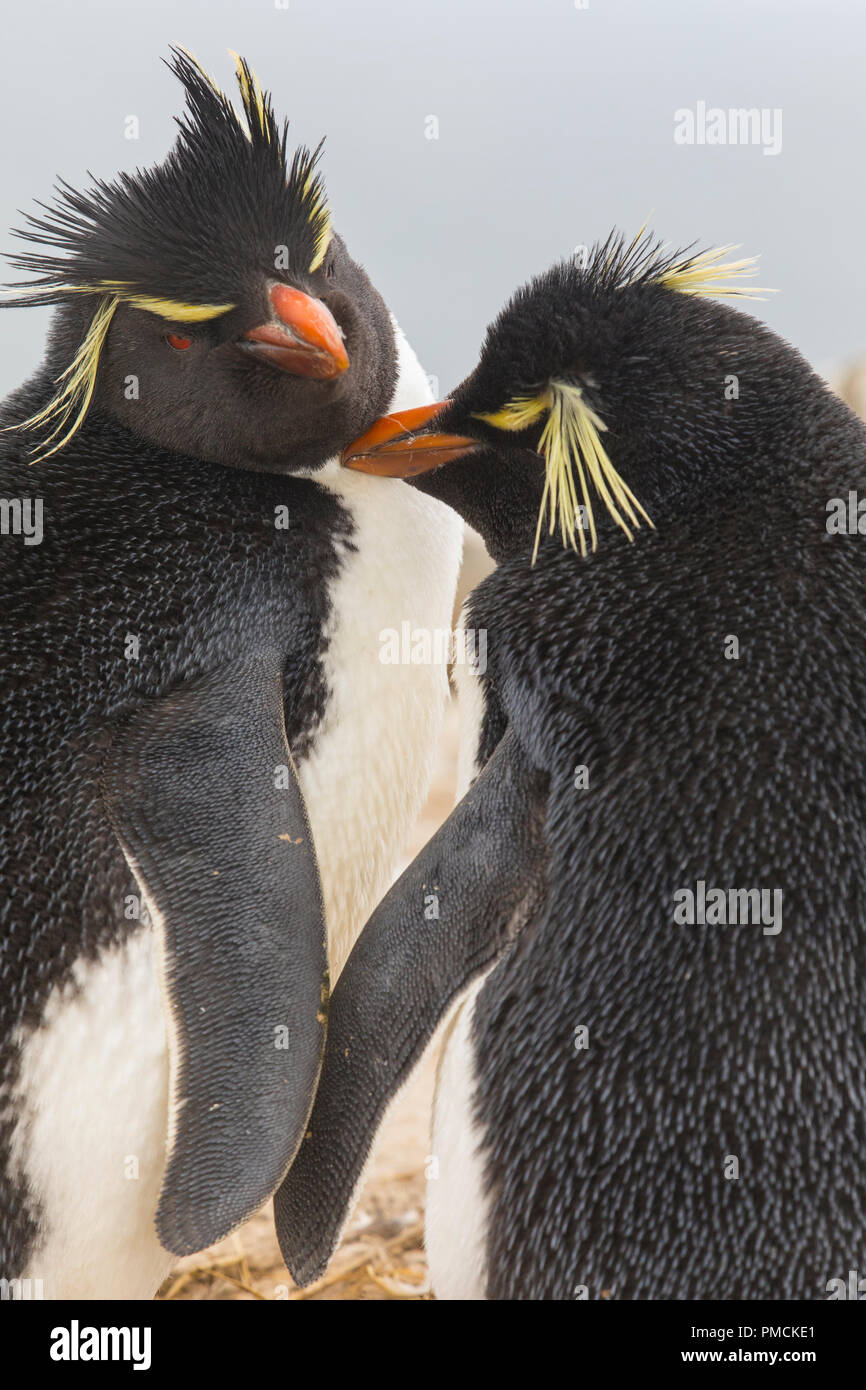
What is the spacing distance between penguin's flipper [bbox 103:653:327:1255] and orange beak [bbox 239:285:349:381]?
35 centimetres

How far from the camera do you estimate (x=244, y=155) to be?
1.58m

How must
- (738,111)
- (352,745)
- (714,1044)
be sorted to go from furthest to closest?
(738,111)
(352,745)
(714,1044)

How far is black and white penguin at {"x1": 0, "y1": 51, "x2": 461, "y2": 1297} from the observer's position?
142 centimetres

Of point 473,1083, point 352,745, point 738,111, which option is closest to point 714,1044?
point 473,1083

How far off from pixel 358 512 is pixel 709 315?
19.6 inches

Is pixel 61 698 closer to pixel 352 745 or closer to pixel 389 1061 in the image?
pixel 352 745

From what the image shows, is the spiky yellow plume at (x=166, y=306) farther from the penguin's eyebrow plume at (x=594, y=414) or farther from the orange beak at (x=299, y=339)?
the penguin's eyebrow plume at (x=594, y=414)

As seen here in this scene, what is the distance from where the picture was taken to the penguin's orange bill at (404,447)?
1617 mm

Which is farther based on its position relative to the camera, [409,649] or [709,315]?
[409,649]

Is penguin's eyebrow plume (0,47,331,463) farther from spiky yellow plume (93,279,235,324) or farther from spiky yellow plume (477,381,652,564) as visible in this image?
spiky yellow plume (477,381,652,564)

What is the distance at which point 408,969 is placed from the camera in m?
1.38

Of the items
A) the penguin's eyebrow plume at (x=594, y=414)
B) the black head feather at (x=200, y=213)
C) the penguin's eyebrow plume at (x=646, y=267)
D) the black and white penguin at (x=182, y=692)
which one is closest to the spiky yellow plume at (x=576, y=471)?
the penguin's eyebrow plume at (x=594, y=414)

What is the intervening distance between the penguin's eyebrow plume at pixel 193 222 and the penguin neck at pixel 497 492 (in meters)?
0.30

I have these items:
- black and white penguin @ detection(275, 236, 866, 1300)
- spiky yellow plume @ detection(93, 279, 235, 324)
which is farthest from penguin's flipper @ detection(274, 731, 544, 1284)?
spiky yellow plume @ detection(93, 279, 235, 324)
